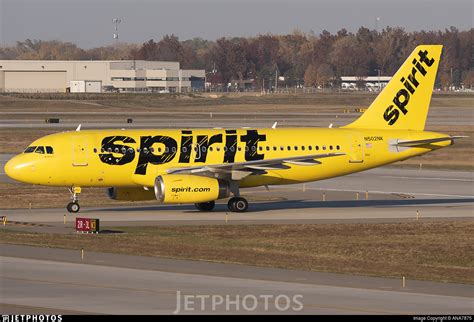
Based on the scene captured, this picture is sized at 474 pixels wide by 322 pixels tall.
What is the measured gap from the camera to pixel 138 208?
5684cm

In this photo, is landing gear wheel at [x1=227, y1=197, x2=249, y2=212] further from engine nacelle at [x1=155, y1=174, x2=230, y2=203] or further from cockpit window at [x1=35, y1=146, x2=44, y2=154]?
cockpit window at [x1=35, y1=146, x2=44, y2=154]

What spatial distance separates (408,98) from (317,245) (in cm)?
1695

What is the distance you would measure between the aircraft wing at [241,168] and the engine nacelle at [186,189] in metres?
0.65

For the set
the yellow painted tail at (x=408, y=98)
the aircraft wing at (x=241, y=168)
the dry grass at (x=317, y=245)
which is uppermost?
the yellow painted tail at (x=408, y=98)

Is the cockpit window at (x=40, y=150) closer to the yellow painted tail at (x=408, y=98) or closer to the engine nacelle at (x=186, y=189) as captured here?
the engine nacelle at (x=186, y=189)

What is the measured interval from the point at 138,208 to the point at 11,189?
1222 cm

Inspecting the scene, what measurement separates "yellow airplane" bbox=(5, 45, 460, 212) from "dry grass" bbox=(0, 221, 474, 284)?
5.20 metres

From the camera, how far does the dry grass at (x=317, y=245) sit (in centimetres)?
3841

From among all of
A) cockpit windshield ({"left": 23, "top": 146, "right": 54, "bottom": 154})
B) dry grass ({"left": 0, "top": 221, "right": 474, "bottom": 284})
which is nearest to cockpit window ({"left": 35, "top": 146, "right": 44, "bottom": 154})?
cockpit windshield ({"left": 23, "top": 146, "right": 54, "bottom": 154})

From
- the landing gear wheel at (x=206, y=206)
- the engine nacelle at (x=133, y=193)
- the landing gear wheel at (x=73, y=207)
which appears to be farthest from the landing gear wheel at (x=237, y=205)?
the landing gear wheel at (x=73, y=207)

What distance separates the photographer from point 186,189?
5172 cm

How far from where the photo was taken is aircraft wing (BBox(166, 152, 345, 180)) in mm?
52969

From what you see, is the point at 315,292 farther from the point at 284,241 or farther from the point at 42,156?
the point at 42,156

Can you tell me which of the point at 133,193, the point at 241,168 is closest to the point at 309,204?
the point at 241,168
